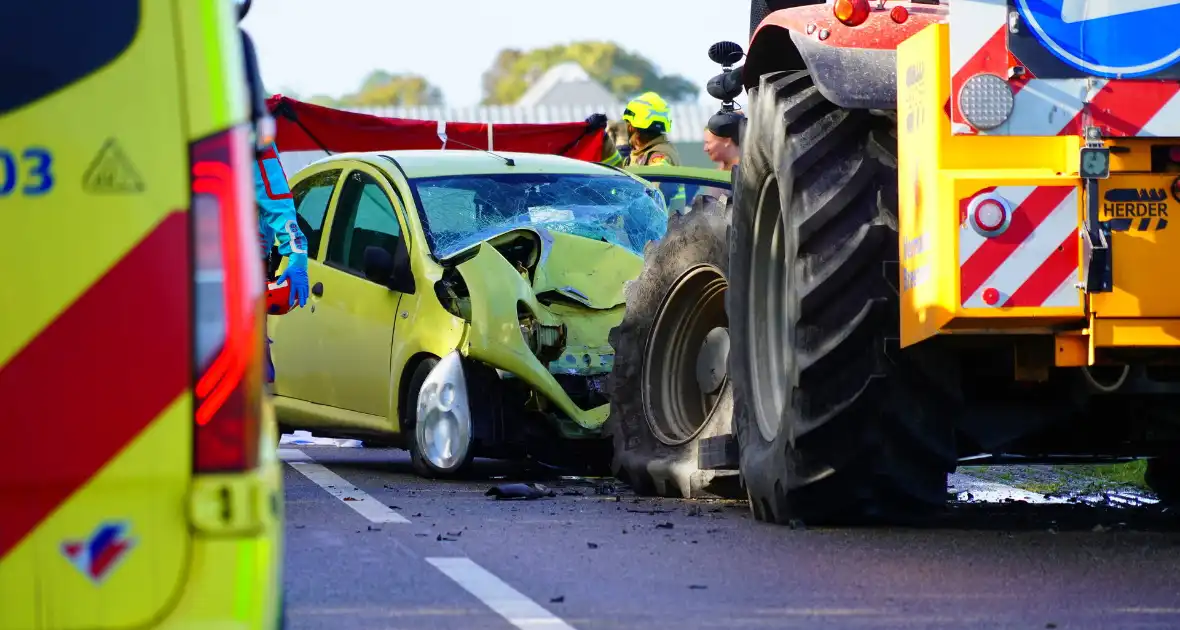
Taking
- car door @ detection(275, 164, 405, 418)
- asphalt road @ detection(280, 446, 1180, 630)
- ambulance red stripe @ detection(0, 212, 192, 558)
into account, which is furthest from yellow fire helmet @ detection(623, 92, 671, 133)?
Result: ambulance red stripe @ detection(0, 212, 192, 558)

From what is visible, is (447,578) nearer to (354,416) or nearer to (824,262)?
(824,262)

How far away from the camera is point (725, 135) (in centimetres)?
1020

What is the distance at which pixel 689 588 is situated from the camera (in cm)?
663

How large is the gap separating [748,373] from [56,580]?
5.58 m

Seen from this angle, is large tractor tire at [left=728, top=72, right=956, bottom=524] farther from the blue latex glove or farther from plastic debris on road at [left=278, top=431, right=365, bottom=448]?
plastic debris on road at [left=278, top=431, right=365, bottom=448]

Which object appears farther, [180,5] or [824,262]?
[824,262]

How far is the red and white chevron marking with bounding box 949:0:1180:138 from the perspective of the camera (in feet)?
22.7

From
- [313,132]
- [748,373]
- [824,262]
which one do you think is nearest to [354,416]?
[748,373]

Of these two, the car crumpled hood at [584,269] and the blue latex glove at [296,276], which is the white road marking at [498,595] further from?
the car crumpled hood at [584,269]

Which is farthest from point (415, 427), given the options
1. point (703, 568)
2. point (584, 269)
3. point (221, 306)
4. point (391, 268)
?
point (221, 306)

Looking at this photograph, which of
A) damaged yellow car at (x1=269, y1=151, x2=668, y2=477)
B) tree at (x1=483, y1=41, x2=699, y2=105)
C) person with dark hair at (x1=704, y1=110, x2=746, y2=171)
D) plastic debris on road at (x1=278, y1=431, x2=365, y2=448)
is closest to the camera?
person with dark hair at (x1=704, y1=110, x2=746, y2=171)

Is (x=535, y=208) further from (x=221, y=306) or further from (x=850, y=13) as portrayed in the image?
(x=221, y=306)

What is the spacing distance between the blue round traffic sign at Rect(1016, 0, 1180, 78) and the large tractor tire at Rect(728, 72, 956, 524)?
0.94 metres

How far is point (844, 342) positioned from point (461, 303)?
148 inches
